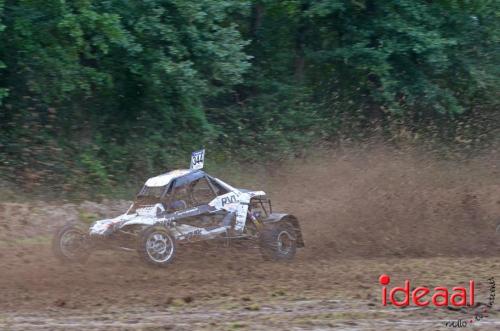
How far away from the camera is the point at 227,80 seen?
61.6 ft

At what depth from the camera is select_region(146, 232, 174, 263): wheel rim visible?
37.5 feet

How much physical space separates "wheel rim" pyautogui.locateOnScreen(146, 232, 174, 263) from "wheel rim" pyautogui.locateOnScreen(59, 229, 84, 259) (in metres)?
1.18

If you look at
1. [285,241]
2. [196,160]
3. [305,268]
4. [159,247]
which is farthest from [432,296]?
[196,160]

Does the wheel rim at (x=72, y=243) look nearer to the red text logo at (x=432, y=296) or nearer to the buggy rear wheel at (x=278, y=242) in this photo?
the buggy rear wheel at (x=278, y=242)

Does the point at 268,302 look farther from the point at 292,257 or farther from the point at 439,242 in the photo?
the point at 439,242

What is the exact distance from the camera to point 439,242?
45.1 ft

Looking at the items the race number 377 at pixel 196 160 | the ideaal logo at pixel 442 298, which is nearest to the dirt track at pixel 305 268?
the ideaal logo at pixel 442 298

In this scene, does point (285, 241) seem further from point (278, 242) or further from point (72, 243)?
point (72, 243)

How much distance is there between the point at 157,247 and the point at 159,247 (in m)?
0.03

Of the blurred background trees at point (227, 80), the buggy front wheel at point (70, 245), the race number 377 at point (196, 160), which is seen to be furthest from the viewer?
the blurred background trees at point (227, 80)

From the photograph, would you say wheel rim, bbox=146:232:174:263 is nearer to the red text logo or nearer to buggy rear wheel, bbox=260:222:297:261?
buggy rear wheel, bbox=260:222:297:261

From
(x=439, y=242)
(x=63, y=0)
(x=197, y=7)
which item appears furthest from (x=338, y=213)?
(x=63, y=0)

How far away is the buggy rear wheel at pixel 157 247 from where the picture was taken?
447 inches

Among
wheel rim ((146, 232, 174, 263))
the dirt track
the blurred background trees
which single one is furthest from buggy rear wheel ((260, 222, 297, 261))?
the blurred background trees
